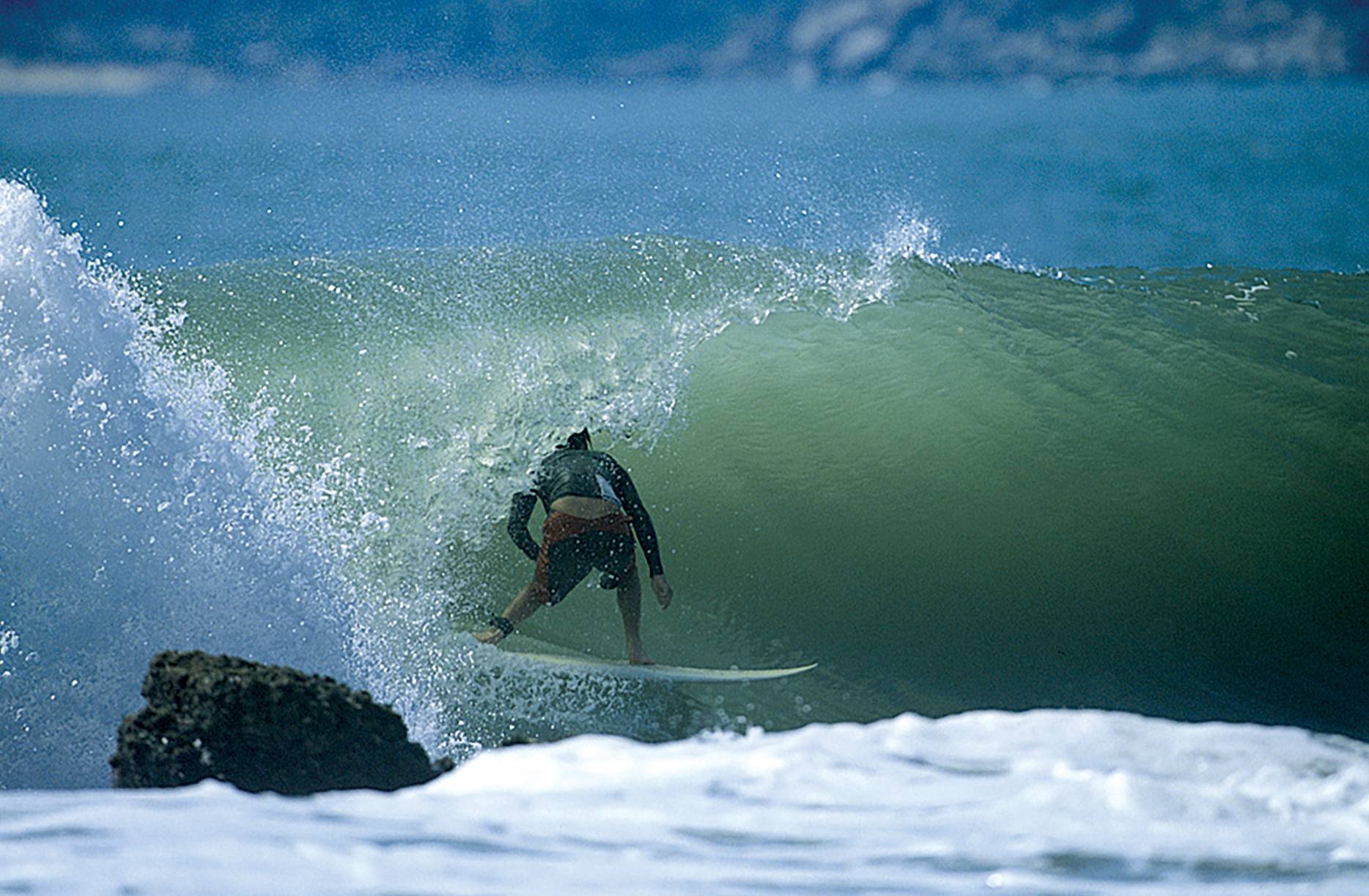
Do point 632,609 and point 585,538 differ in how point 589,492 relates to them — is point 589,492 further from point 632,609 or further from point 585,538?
point 632,609

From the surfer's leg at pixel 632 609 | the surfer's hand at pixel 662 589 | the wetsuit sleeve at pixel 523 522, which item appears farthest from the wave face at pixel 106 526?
the surfer's hand at pixel 662 589

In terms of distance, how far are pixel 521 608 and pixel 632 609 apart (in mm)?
398

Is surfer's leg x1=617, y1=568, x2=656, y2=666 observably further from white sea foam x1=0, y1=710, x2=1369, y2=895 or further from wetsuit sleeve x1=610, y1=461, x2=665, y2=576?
white sea foam x1=0, y1=710, x2=1369, y2=895

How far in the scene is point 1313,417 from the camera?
5504 millimetres

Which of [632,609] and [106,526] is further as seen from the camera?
[632,609]

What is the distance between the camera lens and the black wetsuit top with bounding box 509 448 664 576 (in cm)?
368

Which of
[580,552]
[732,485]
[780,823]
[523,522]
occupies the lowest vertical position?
[780,823]

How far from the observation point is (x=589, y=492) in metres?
3.68

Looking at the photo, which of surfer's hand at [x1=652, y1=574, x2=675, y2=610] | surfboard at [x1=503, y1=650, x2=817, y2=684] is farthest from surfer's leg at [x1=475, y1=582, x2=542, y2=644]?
surfer's hand at [x1=652, y1=574, x2=675, y2=610]

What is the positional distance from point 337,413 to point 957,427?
297 cm

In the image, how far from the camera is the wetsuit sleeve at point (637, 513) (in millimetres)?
3678

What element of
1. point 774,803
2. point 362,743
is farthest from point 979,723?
point 362,743

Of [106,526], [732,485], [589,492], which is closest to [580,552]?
[589,492]

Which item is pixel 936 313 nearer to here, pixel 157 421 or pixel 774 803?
pixel 157 421
